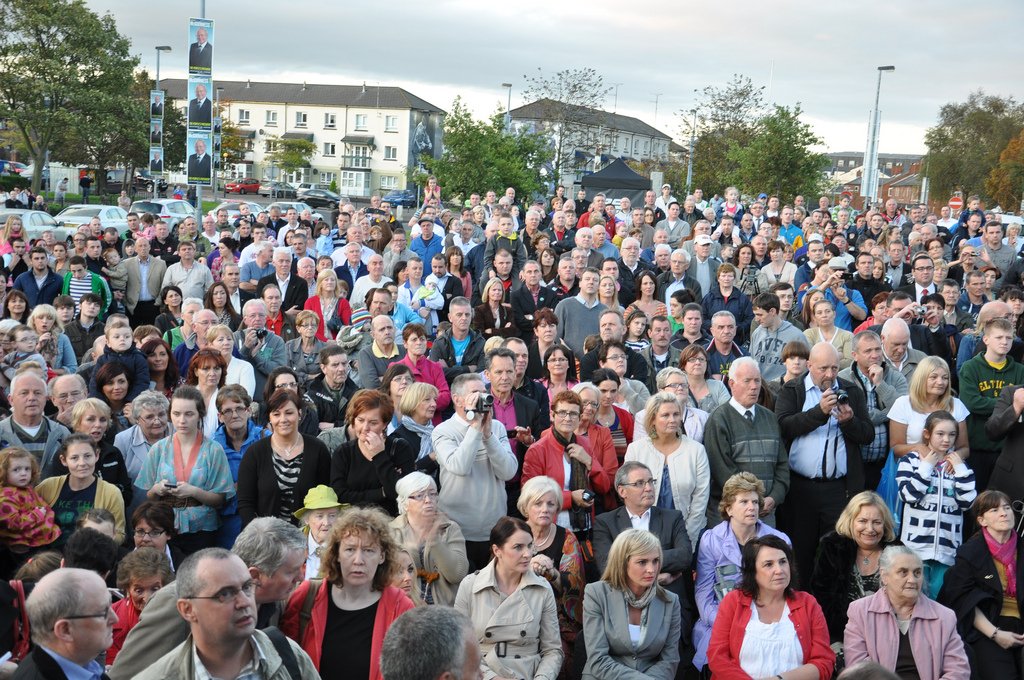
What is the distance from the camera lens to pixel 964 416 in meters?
6.87

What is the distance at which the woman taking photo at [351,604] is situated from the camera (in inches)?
156

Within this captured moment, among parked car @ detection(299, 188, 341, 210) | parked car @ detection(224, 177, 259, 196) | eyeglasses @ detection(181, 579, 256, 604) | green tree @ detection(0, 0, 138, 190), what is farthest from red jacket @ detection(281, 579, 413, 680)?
parked car @ detection(224, 177, 259, 196)

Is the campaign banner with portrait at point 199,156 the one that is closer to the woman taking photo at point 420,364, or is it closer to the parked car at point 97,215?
the woman taking photo at point 420,364

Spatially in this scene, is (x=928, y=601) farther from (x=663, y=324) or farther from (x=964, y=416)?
(x=663, y=324)

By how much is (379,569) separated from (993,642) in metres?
3.77

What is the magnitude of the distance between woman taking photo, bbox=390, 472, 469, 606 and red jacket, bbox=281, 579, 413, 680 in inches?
40.9

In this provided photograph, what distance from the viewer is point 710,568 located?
Result: 5.66 meters

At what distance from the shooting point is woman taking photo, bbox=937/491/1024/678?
18.3ft

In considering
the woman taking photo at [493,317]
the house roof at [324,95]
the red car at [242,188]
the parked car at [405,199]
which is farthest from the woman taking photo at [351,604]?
the house roof at [324,95]

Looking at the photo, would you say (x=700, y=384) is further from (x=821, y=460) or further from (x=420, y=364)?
(x=420, y=364)

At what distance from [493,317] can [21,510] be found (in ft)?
17.0

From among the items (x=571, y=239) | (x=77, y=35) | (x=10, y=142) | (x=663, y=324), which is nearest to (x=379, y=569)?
(x=663, y=324)

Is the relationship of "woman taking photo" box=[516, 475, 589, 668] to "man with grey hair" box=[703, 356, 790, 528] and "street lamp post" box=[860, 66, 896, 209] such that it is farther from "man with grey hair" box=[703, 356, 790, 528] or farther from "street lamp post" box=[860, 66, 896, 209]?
"street lamp post" box=[860, 66, 896, 209]

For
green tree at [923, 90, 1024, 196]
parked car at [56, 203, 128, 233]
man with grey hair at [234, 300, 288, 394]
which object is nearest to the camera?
man with grey hair at [234, 300, 288, 394]
